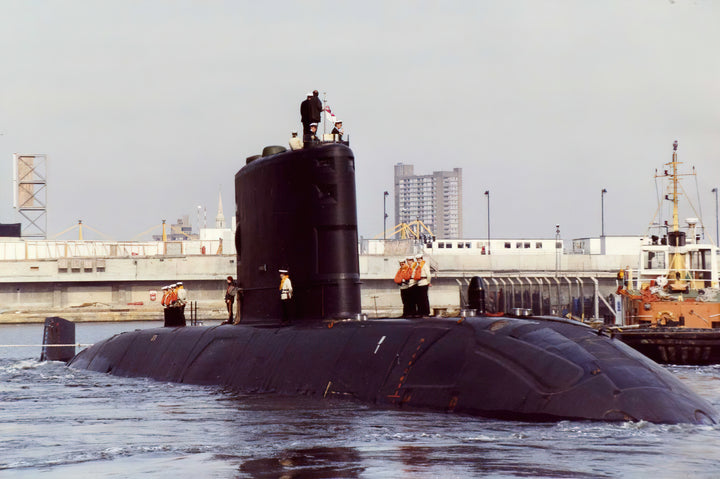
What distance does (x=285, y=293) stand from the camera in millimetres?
18219

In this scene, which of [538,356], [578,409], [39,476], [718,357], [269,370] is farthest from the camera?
[718,357]

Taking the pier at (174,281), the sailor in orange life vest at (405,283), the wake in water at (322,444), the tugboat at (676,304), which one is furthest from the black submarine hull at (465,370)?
the pier at (174,281)

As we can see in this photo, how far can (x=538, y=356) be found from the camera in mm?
12836

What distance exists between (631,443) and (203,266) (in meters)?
72.8

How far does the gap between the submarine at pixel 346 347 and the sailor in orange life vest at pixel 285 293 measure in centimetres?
11

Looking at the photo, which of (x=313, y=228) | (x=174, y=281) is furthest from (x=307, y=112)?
(x=174, y=281)

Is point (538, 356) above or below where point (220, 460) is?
above

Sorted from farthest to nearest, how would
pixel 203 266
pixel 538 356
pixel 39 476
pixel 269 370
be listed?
pixel 203 266, pixel 269 370, pixel 538 356, pixel 39 476

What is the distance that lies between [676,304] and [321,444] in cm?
2789

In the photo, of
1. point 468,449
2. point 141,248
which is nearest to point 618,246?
point 141,248

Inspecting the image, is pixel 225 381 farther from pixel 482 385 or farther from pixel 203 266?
pixel 203 266

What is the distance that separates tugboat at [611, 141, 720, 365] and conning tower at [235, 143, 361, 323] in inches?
647

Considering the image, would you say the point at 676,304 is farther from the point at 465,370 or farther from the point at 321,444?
the point at 321,444

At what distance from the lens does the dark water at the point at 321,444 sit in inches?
383
